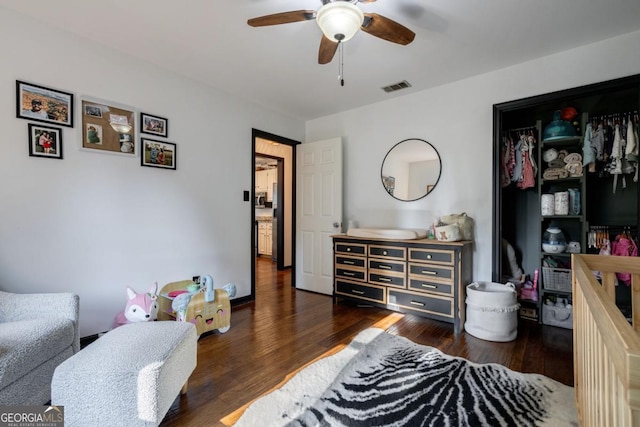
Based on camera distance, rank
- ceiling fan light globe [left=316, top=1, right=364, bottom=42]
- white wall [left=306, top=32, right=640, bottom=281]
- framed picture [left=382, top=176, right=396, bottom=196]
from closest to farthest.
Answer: ceiling fan light globe [left=316, top=1, right=364, bottom=42] < white wall [left=306, top=32, right=640, bottom=281] < framed picture [left=382, top=176, right=396, bottom=196]

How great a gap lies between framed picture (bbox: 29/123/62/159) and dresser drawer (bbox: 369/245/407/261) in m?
2.93

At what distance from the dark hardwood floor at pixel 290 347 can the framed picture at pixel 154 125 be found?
1.99 meters

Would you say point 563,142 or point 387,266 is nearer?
point 563,142

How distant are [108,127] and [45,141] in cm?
44

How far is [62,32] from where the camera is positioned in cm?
226

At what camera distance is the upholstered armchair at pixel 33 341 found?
1357 millimetres

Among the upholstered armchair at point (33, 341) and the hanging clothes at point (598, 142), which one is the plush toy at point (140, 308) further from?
the hanging clothes at point (598, 142)

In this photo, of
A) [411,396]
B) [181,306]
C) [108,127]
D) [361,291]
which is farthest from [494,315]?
[108,127]

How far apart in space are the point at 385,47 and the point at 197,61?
5.70ft

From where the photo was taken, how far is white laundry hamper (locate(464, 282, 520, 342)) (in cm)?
244

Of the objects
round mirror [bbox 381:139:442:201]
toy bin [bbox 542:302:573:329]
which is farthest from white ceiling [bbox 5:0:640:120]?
toy bin [bbox 542:302:573:329]

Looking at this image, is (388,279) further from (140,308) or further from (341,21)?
(341,21)

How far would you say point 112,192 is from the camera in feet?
8.21

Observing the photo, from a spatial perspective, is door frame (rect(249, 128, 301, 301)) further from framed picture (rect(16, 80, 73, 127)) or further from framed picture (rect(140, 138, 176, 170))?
framed picture (rect(16, 80, 73, 127))
